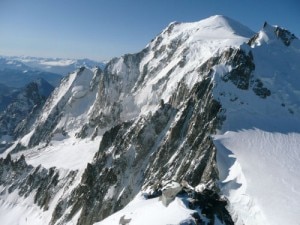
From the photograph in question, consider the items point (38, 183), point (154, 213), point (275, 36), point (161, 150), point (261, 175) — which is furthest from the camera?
point (38, 183)

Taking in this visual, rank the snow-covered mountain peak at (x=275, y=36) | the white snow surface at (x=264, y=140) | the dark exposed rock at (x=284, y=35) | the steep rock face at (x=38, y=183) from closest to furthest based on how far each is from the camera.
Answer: the white snow surface at (x=264, y=140), the snow-covered mountain peak at (x=275, y=36), the dark exposed rock at (x=284, y=35), the steep rock face at (x=38, y=183)

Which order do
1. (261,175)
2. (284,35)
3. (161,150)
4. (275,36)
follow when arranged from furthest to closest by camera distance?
(284,35) → (275,36) → (161,150) → (261,175)

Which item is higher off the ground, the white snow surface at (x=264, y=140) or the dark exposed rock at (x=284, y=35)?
the dark exposed rock at (x=284, y=35)

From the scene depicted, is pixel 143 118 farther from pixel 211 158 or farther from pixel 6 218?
pixel 6 218

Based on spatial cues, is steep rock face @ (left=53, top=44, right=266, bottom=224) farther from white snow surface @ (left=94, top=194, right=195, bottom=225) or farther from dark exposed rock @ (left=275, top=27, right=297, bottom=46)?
white snow surface @ (left=94, top=194, right=195, bottom=225)

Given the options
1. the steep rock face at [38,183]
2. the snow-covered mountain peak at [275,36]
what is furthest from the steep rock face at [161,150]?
the steep rock face at [38,183]

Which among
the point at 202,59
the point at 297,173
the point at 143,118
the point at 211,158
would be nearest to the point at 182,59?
the point at 202,59

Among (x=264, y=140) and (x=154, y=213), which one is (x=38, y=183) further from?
(x=154, y=213)

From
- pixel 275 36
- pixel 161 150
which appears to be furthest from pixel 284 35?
pixel 161 150

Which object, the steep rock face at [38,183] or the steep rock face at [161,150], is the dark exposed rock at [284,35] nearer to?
the steep rock face at [161,150]
